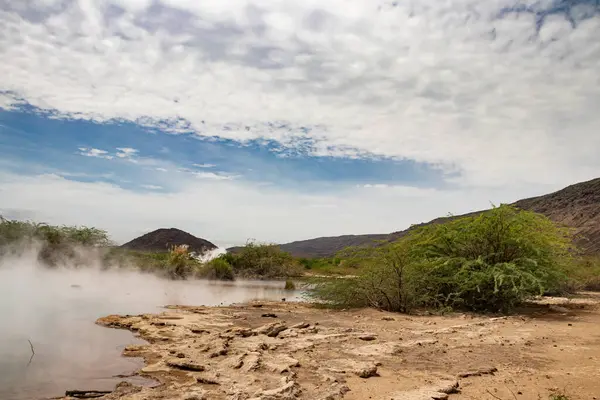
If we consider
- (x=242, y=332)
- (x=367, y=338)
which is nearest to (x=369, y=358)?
(x=367, y=338)

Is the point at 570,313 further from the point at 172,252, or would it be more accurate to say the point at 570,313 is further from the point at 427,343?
the point at 172,252

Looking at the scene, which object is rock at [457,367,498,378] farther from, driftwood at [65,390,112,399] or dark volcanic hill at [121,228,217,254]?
dark volcanic hill at [121,228,217,254]

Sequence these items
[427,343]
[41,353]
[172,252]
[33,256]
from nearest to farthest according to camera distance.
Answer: [41,353] < [427,343] < [33,256] < [172,252]

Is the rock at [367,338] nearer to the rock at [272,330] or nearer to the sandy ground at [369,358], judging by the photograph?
the sandy ground at [369,358]

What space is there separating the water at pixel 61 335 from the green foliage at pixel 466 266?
27.8 ft

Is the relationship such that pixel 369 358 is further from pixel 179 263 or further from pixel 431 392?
pixel 179 263

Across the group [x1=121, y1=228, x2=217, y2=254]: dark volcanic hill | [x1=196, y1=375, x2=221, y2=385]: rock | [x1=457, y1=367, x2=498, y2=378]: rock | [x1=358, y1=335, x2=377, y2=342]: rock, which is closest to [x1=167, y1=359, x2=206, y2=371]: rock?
[x1=196, y1=375, x2=221, y2=385]: rock

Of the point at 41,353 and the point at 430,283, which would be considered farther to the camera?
the point at 430,283

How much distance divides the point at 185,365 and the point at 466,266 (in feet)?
39.1

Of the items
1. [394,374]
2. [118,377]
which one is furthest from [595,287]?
[118,377]

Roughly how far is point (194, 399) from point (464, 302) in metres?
13.8

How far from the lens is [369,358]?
8.90 m

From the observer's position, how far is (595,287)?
29578mm

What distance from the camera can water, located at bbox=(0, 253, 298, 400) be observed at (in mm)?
7719
